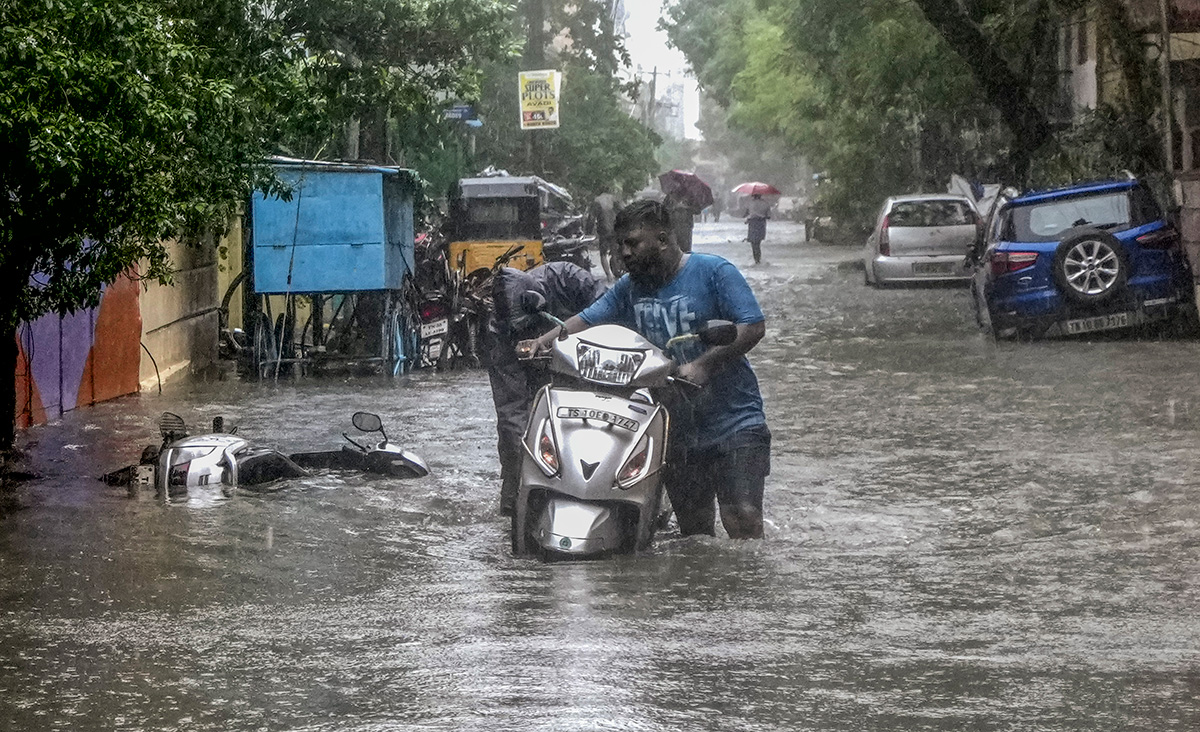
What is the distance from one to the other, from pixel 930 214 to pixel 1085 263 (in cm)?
1198

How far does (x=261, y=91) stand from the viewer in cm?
1162

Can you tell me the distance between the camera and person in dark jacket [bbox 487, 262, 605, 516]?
8805 mm

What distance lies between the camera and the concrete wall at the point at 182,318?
17.3 meters

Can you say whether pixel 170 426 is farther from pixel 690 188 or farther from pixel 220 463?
pixel 690 188

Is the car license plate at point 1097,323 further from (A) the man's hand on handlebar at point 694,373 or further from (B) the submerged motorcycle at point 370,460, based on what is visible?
(A) the man's hand on handlebar at point 694,373

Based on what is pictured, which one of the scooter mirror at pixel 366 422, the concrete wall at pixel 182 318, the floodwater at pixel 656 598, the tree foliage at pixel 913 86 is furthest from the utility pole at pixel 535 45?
the scooter mirror at pixel 366 422

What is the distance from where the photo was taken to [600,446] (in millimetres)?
7012

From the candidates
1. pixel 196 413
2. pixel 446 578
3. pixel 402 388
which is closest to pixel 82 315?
pixel 196 413

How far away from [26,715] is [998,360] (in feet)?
43.8

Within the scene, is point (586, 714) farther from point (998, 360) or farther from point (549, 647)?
point (998, 360)

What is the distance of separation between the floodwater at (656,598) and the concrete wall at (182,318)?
3850 millimetres

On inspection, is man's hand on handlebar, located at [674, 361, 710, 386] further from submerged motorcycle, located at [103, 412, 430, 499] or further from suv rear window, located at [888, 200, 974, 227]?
Answer: suv rear window, located at [888, 200, 974, 227]

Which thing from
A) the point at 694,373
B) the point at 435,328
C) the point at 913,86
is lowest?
the point at 435,328

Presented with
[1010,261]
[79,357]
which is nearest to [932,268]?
[1010,261]
